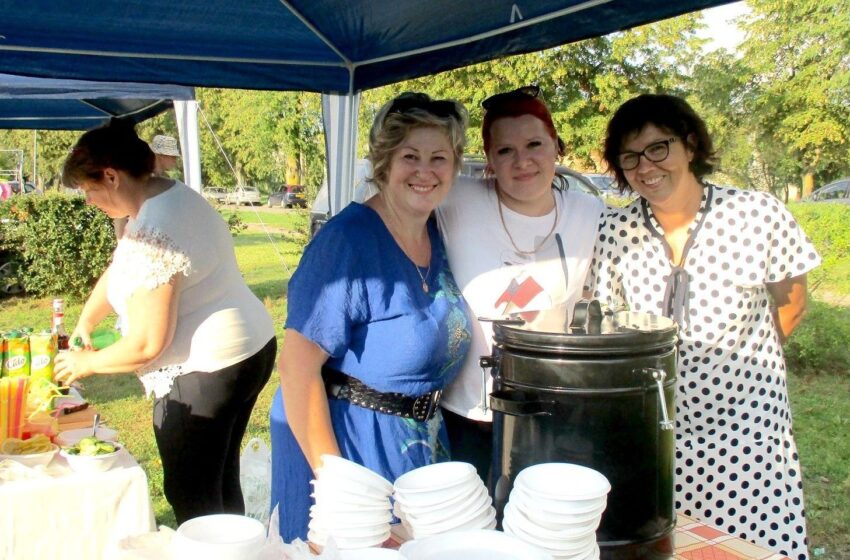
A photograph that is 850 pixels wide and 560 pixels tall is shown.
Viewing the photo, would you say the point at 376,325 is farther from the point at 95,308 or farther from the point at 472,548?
the point at 95,308

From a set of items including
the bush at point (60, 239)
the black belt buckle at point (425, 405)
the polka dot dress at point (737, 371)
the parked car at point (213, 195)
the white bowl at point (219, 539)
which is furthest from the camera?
the parked car at point (213, 195)

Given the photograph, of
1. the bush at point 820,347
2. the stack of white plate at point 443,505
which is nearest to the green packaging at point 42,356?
the stack of white plate at point 443,505

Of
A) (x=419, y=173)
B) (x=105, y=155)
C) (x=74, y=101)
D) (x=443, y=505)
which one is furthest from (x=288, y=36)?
(x=74, y=101)

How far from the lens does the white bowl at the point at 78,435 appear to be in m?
2.46

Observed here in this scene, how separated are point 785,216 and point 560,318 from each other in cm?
88

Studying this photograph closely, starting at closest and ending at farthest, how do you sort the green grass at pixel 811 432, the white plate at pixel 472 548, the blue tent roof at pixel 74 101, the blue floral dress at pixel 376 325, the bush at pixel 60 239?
the white plate at pixel 472 548 → the blue floral dress at pixel 376 325 → the green grass at pixel 811 432 → the blue tent roof at pixel 74 101 → the bush at pixel 60 239

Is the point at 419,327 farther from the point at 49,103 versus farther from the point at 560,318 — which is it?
the point at 49,103

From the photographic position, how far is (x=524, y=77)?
10359mm

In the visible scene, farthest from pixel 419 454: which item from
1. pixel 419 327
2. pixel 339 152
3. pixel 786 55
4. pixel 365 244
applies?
pixel 786 55

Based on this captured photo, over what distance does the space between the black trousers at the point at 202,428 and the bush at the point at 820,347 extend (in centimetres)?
532

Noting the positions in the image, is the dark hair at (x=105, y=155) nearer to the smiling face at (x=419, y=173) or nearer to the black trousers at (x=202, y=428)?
the black trousers at (x=202, y=428)

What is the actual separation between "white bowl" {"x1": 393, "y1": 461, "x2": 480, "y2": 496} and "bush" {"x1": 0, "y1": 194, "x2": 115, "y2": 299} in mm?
9400

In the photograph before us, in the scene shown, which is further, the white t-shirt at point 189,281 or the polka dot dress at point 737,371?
the white t-shirt at point 189,281

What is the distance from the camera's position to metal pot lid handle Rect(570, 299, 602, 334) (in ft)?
4.61
